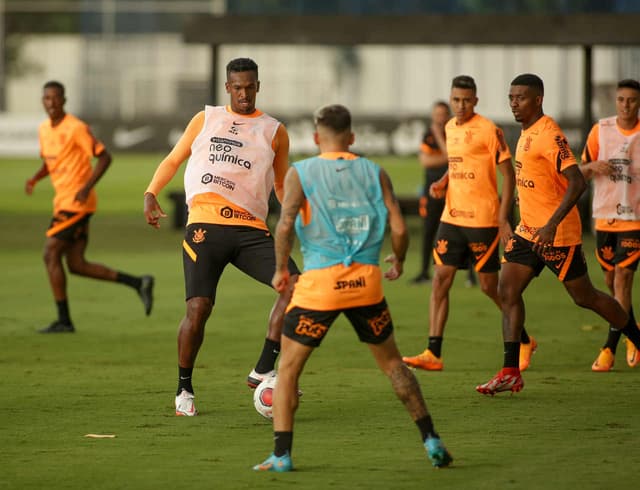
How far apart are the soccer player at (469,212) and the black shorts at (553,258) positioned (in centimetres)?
118

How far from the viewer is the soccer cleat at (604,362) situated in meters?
11.1

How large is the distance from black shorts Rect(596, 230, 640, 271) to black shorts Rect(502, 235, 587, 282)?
5.09 ft

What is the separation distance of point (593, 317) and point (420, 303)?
2.20 metres

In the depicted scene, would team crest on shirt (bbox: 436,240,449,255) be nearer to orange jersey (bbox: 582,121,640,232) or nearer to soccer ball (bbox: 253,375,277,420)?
orange jersey (bbox: 582,121,640,232)

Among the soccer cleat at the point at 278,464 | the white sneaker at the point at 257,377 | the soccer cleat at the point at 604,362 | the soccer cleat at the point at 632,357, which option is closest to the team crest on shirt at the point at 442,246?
the soccer cleat at the point at 604,362

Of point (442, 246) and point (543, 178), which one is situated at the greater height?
point (543, 178)

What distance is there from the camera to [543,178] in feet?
32.3

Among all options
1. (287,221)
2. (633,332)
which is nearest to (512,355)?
(633,332)

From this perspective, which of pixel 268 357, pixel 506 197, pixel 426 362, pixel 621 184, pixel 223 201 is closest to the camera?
pixel 223 201

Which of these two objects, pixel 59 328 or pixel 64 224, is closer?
pixel 59 328

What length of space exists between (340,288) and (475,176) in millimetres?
4270

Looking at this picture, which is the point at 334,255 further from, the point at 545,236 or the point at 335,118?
the point at 545,236

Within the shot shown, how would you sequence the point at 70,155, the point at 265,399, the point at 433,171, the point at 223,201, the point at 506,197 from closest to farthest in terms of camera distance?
the point at 265,399 → the point at 223,201 → the point at 506,197 → the point at 70,155 → the point at 433,171

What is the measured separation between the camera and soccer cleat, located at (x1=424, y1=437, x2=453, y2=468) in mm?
7277
